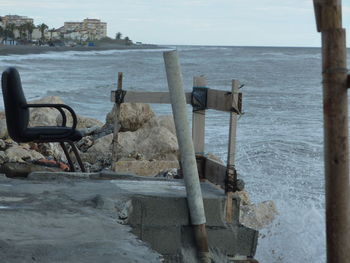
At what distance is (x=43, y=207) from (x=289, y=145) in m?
11.2

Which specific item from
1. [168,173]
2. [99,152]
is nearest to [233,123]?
[168,173]

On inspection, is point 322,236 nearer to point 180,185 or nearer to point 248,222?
point 248,222

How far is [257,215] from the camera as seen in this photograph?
8.35 m

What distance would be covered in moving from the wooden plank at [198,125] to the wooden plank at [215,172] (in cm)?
14

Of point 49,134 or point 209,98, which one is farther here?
point 49,134

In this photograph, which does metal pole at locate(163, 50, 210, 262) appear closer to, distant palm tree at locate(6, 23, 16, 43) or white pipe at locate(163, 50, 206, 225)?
white pipe at locate(163, 50, 206, 225)

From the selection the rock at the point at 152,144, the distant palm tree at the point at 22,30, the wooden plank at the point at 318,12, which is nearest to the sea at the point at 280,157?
the rock at the point at 152,144

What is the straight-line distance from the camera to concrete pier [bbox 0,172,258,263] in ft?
13.5

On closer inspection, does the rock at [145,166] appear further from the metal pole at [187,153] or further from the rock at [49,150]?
the metal pole at [187,153]

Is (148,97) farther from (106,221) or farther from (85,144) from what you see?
(85,144)

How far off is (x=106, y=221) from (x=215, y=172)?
4.72ft

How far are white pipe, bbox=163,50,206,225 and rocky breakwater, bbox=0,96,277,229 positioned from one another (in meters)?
2.14

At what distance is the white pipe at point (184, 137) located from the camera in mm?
5090

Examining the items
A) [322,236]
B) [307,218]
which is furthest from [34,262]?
[307,218]
